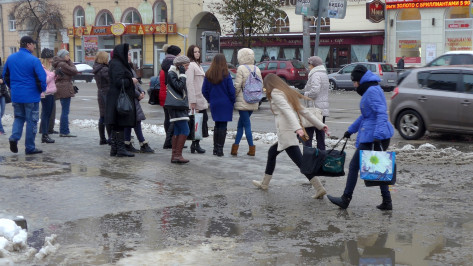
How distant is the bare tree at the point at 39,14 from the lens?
178 ft

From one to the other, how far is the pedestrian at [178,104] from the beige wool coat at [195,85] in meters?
0.28

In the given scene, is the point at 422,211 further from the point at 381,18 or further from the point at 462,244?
the point at 381,18

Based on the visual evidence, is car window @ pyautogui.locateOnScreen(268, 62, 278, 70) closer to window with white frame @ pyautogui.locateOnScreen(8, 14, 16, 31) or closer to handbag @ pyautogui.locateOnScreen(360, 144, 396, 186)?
handbag @ pyautogui.locateOnScreen(360, 144, 396, 186)

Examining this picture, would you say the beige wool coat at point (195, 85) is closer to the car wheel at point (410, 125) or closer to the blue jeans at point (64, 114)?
the blue jeans at point (64, 114)

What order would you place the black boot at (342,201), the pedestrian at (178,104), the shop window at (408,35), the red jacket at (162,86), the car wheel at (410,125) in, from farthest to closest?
1. the shop window at (408,35)
2. the car wheel at (410,125)
3. the red jacket at (162,86)
4. the pedestrian at (178,104)
5. the black boot at (342,201)

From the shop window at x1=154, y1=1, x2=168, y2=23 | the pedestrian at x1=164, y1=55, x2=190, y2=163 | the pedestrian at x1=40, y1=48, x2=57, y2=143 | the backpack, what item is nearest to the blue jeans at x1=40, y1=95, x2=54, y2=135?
the pedestrian at x1=40, y1=48, x2=57, y2=143

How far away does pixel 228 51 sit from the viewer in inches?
1906

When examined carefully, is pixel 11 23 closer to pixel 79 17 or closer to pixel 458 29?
pixel 79 17

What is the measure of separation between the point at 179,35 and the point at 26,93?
4077cm

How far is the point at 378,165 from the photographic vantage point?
705cm

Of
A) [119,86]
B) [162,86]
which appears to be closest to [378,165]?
[119,86]

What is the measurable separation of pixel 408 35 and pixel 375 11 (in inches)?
96.8

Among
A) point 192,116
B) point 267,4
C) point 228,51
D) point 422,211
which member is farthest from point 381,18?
point 422,211

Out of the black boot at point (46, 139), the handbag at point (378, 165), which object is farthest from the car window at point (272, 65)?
the handbag at point (378, 165)
